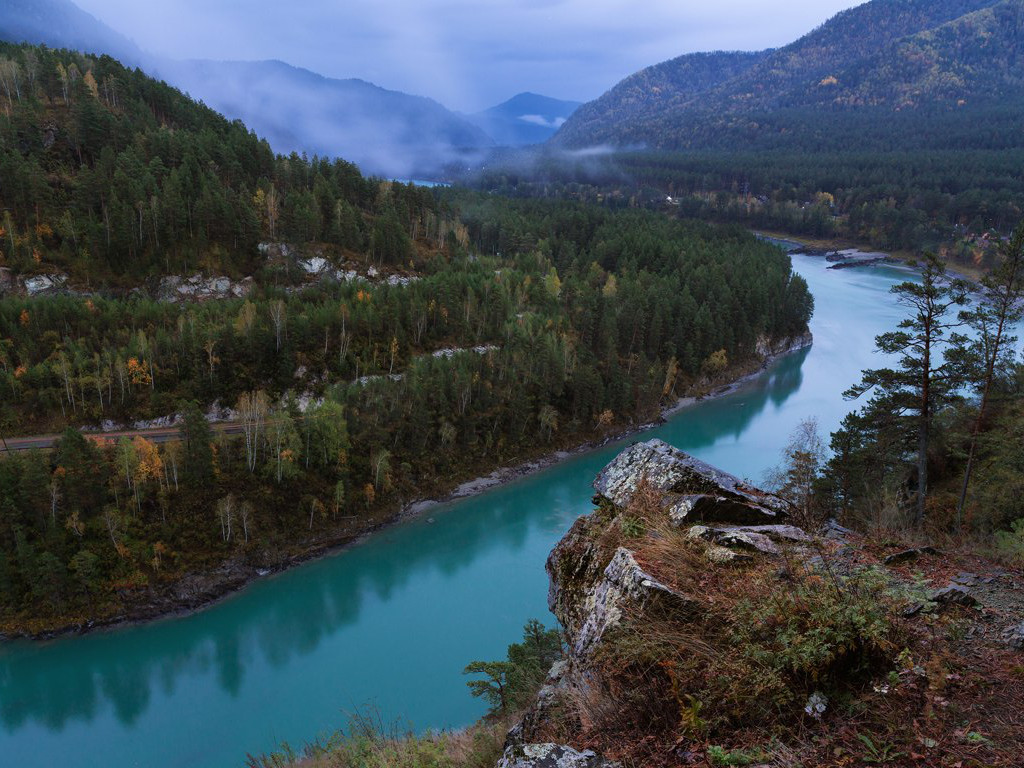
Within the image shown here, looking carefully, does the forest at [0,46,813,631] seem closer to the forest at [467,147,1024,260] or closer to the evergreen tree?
the evergreen tree

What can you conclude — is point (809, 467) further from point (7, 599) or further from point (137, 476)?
point (7, 599)

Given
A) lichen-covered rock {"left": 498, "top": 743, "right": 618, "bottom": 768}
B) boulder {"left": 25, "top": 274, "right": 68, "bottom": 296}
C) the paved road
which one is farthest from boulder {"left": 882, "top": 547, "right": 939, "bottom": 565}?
boulder {"left": 25, "top": 274, "right": 68, "bottom": 296}

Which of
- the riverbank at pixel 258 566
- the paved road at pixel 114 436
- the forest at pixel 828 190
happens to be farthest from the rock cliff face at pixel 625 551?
the forest at pixel 828 190

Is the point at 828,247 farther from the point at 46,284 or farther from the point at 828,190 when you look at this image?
the point at 46,284

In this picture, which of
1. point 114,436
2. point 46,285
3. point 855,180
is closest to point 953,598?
point 114,436

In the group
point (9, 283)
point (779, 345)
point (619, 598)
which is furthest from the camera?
point (779, 345)

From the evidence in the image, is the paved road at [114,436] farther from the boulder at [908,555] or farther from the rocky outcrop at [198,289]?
the boulder at [908,555]
